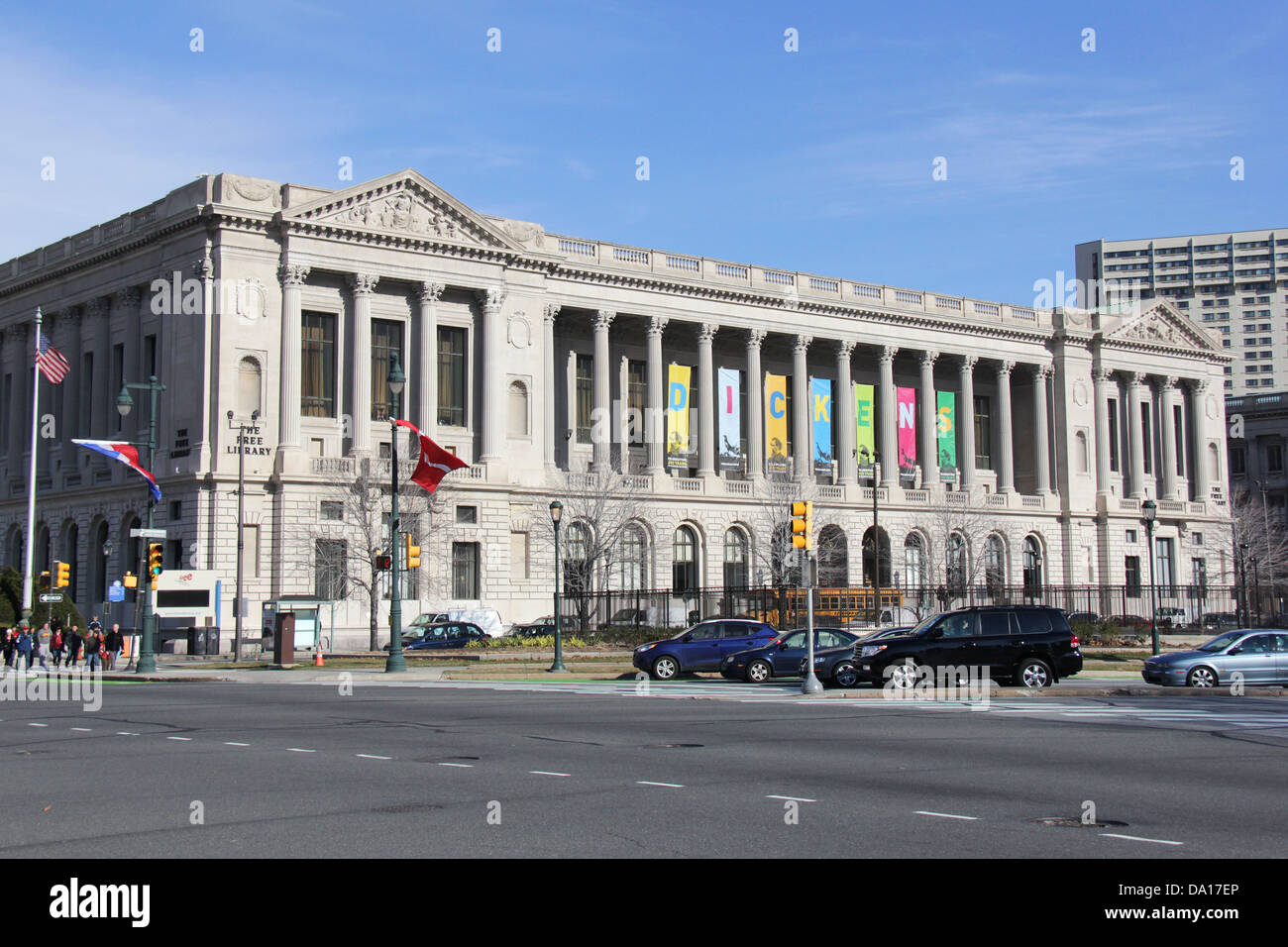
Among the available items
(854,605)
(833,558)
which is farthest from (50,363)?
(833,558)

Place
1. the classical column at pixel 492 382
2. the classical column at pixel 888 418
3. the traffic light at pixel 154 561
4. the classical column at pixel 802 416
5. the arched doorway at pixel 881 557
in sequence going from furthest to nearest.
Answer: the classical column at pixel 888 418
the arched doorway at pixel 881 557
the classical column at pixel 802 416
the classical column at pixel 492 382
the traffic light at pixel 154 561

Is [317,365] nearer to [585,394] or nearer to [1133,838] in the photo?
[585,394]

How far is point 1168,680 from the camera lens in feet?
104

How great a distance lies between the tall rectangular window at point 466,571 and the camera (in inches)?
2827

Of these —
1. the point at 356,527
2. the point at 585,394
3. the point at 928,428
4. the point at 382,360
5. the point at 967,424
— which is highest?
the point at 382,360

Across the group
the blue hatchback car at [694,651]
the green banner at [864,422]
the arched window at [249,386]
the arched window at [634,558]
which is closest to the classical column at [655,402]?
the arched window at [634,558]

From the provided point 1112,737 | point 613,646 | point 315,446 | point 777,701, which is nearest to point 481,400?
point 315,446

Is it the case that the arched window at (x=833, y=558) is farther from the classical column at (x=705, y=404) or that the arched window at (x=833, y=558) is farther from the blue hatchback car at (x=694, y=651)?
the blue hatchback car at (x=694, y=651)

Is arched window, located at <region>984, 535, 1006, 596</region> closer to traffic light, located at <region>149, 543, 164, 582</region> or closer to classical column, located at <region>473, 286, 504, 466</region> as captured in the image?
classical column, located at <region>473, 286, 504, 466</region>

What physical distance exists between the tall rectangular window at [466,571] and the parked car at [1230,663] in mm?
45153

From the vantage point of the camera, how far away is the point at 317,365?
7062 centimetres

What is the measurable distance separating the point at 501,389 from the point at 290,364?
11.9 meters
